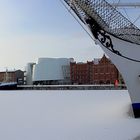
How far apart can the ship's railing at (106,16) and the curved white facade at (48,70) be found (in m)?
81.7

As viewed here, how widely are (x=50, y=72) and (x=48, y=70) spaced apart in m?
0.84

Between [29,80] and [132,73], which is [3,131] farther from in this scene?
[29,80]

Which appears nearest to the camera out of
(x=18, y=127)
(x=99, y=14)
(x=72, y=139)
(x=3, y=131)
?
(x=72, y=139)

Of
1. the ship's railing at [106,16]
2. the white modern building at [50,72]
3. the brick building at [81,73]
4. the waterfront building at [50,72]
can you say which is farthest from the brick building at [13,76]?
the ship's railing at [106,16]

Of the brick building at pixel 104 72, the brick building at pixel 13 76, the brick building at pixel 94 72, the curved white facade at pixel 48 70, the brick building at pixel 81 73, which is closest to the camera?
the brick building at pixel 104 72

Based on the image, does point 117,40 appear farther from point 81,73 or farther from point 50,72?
point 50,72

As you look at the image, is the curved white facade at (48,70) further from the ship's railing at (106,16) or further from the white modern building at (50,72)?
the ship's railing at (106,16)

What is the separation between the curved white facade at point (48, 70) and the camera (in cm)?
9469

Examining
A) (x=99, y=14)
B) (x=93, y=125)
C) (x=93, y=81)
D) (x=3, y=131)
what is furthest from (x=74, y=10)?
(x=93, y=81)

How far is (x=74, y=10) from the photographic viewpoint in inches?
488

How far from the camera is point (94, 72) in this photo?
90.5 metres

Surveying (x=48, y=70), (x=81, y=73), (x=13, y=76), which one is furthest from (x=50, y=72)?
(x=13, y=76)

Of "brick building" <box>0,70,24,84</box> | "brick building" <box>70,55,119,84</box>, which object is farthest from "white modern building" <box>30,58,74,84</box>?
"brick building" <box>70,55,119,84</box>

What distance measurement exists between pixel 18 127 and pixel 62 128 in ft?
4.09
